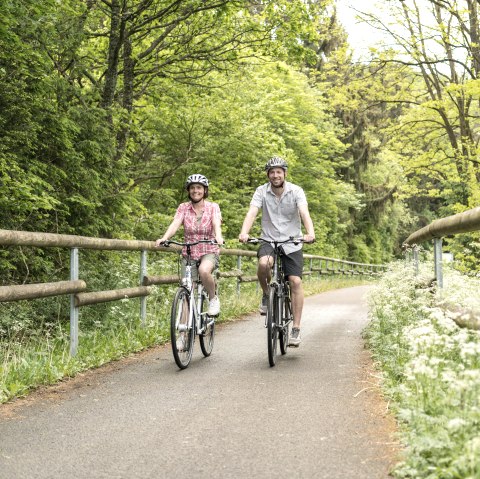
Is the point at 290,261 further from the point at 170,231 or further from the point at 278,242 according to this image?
the point at 170,231

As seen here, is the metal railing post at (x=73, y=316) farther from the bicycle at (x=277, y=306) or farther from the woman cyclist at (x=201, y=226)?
the bicycle at (x=277, y=306)

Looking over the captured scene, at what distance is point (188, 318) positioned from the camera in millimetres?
6973

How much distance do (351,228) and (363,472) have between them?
126 feet

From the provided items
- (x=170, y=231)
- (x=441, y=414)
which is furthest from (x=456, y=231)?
(x=170, y=231)

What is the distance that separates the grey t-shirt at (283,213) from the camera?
24.5 ft

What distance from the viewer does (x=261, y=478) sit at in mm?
3463

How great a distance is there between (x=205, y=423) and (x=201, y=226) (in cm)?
326

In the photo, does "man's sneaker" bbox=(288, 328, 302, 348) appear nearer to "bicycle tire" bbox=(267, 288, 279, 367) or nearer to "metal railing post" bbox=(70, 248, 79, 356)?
"bicycle tire" bbox=(267, 288, 279, 367)

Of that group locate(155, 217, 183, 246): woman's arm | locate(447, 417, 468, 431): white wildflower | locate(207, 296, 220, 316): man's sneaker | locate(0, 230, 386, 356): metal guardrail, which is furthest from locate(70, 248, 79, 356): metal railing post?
locate(447, 417, 468, 431): white wildflower

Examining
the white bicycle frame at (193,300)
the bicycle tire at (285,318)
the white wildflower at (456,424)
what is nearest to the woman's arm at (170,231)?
the white bicycle frame at (193,300)

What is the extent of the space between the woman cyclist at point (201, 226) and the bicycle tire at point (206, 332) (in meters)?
0.08

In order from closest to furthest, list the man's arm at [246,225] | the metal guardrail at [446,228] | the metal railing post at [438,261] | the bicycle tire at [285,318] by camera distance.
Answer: the metal guardrail at [446,228] → the metal railing post at [438,261] → the man's arm at [246,225] → the bicycle tire at [285,318]

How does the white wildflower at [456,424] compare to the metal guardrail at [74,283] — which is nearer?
the white wildflower at [456,424]

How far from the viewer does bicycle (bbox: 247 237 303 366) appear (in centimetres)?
686
